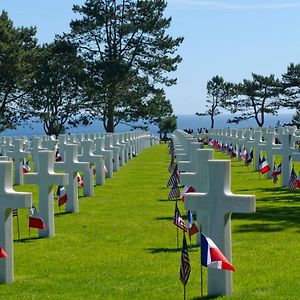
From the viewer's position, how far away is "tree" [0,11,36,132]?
53469 millimetres

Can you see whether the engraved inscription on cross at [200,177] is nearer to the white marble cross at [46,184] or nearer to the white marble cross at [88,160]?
the white marble cross at [46,184]

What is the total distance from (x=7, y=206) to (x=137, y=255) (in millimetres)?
2548

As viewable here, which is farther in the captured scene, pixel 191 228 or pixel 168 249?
pixel 168 249

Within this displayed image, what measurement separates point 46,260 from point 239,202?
140 inches

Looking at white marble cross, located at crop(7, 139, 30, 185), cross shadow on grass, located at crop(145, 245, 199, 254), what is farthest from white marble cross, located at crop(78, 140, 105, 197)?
cross shadow on grass, located at crop(145, 245, 199, 254)

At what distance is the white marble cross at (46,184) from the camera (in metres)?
13.5

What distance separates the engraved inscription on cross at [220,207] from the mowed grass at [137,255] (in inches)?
9.3

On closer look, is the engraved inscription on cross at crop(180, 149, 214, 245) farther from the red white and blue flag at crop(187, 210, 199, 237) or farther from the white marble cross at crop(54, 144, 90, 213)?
the white marble cross at crop(54, 144, 90, 213)

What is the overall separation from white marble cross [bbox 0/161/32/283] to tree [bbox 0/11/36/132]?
42682 mm

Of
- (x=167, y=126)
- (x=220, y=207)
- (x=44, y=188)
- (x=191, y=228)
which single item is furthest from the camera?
(x=167, y=126)

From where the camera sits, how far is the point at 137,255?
39.2ft

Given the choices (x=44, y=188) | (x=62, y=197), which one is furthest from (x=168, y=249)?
(x=62, y=197)

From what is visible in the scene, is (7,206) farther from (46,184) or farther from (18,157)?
(18,157)

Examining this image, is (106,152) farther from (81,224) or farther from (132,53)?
(132,53)
